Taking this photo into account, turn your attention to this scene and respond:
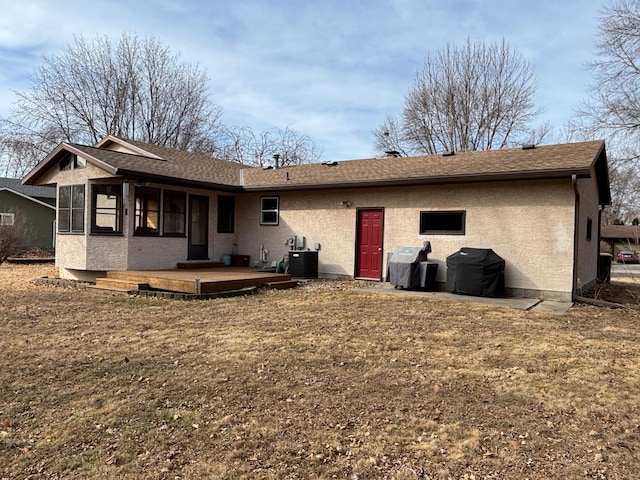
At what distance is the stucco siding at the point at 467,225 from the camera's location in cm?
1002

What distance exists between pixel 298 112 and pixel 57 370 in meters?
23.2

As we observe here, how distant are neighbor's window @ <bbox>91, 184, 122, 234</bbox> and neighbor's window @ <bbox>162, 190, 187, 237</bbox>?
1.23 metres

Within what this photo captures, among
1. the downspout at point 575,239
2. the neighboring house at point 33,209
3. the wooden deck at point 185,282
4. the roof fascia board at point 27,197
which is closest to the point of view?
the downspout at point 575,239

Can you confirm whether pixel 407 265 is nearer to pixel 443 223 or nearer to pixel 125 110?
pixel 443 223

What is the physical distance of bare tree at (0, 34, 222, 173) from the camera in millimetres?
26531

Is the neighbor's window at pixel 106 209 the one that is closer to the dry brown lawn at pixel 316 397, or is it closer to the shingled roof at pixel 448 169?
the shingled roof at pixel 448 169

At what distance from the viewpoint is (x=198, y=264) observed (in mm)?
13672

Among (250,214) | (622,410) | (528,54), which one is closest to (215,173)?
(250,214)

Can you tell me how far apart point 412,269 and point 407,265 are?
0.50ft

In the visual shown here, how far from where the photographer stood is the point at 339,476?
293 centimetres

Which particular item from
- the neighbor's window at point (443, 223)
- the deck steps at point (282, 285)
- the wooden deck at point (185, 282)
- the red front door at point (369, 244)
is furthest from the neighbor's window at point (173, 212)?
the neighbor's window at point (443, 223)

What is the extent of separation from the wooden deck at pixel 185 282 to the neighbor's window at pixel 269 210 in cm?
323

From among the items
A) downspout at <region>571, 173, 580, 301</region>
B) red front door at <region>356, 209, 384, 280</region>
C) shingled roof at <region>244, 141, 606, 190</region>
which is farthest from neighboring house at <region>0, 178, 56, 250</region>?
downspout at <region>571, 173, 580, 301</region>

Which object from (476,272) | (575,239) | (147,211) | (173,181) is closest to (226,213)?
(173,181)
